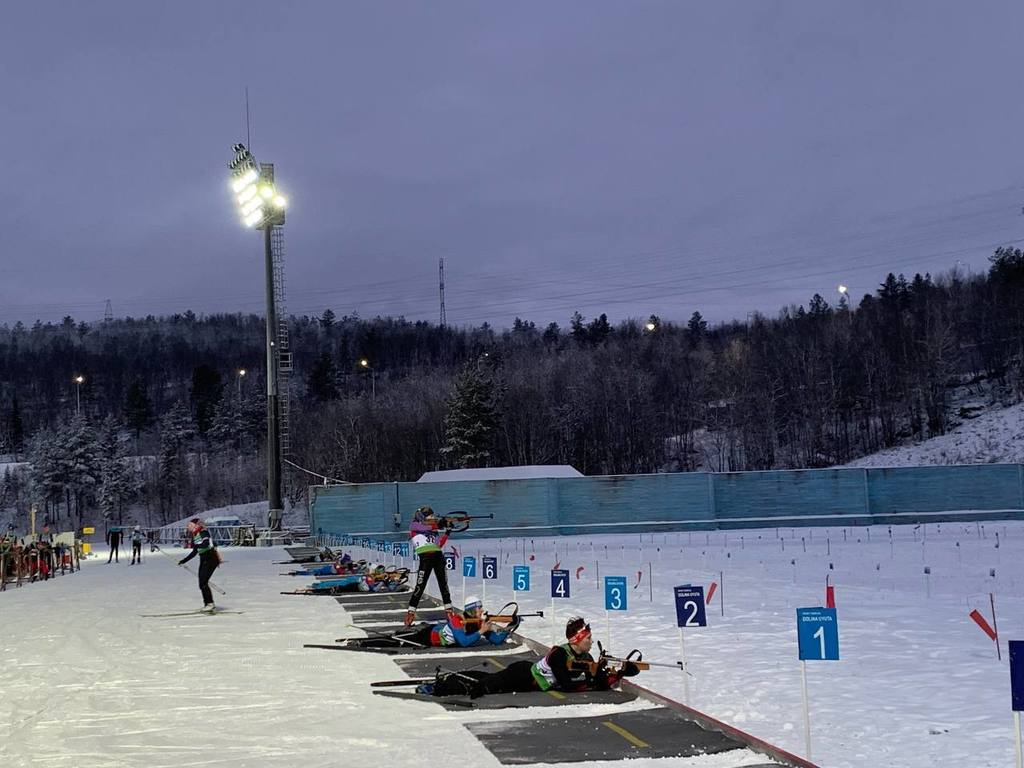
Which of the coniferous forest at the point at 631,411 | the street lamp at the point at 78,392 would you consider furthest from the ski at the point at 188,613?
the street lamp at the point at 78,392

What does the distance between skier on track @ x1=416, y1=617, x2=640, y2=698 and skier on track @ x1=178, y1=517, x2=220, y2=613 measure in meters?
9.31

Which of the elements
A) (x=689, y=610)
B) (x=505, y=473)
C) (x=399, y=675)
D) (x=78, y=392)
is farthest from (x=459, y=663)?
(x=78, y=392)

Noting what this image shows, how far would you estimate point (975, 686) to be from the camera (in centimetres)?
1045

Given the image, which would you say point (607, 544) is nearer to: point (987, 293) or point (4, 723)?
point (4, 723)

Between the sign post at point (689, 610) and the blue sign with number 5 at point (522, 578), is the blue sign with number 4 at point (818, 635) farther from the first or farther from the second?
the blue sign with number 5 at point (522, 578)

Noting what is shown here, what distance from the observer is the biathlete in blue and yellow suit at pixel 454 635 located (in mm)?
13336

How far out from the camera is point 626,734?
27.5 ft

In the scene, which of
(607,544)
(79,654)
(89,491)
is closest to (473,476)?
(607,544)

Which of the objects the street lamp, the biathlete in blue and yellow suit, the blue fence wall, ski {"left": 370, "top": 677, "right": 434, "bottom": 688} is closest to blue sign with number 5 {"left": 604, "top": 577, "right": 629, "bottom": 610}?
the biathlete in blue and yellow suit

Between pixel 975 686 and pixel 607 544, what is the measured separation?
28.8 metres

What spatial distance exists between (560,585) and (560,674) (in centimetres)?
387

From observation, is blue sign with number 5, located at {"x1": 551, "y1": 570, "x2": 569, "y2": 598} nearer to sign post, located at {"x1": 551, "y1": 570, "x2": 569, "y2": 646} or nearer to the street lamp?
sign post, located at {"x1": 551, "y1": 570, "x2": 569, "y2": 646}

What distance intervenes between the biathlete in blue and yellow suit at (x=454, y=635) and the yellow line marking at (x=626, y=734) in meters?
4.61

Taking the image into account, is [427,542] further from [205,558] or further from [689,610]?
[689,610]
